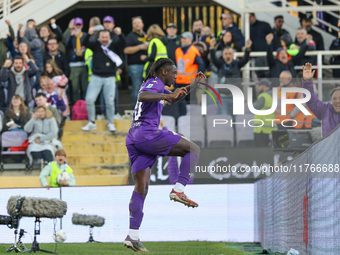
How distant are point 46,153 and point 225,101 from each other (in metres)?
4.53

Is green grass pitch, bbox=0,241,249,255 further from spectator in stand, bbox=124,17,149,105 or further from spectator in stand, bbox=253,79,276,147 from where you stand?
spectator in stand, bbox=124,17,149,105

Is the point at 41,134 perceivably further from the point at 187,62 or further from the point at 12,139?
the point at 187,62

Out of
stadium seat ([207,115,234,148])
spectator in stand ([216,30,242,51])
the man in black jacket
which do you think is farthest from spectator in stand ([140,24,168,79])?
stadium seat ([207,115,234,148])

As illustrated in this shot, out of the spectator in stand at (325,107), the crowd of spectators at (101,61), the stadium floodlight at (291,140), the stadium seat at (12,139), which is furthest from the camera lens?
the stadium seat at (12,139)

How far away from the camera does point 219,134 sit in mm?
12820

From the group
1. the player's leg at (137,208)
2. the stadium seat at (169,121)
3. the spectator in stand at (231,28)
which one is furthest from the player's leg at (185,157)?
the spectator in stand at (231,28)

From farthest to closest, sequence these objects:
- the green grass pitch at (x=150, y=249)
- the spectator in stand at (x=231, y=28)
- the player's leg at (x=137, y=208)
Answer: the spectator in stand at (x=231, y=28), the green grass pitch at (x=150, y=249), the player's leg at (x=137, y=208)

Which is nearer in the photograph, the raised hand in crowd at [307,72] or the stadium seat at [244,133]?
the raised hand in crowd at [307,72]

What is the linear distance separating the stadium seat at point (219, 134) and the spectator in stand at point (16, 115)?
4.57 meters

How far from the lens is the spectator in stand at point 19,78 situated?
1480 centimetres

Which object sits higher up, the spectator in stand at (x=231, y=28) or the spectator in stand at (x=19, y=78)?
the spectator in stand at (x=231, y=28)

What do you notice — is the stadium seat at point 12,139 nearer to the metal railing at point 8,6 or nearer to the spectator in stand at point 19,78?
the spectator in stand at point 19,78

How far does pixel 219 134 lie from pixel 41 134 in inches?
172

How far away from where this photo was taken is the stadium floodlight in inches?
383
